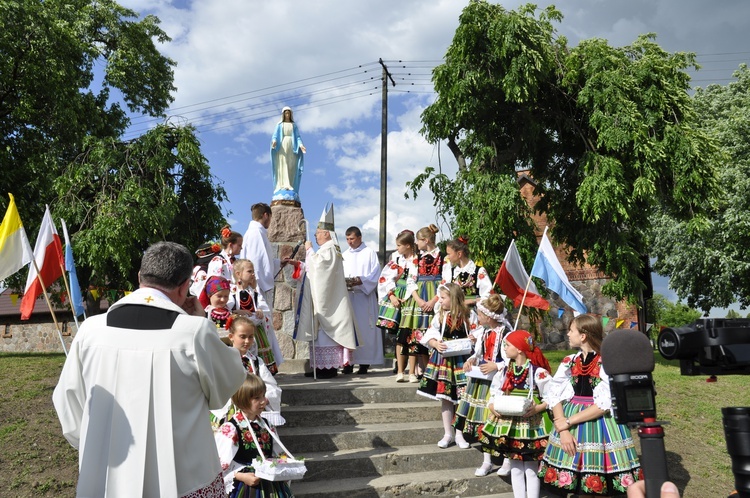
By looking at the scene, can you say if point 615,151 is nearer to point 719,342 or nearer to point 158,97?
point 719,342

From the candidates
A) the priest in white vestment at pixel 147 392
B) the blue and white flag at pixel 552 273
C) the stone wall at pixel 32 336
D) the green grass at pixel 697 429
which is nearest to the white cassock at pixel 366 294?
the blue and white flag at pixel 552 273

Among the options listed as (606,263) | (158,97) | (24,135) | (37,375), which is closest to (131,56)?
(158,97)

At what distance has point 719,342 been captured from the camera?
2268 mm

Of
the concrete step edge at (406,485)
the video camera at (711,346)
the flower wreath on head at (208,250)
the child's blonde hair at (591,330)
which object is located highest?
the flower wreath on head at (208,250)

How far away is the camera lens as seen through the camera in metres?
2.07

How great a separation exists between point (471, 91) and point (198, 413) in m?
11.0

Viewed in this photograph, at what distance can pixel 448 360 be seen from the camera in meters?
6.80

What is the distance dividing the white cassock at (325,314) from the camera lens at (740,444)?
6.55 metres

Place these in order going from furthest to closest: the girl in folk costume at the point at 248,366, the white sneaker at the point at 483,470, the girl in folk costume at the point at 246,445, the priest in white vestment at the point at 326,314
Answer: the priest in white vestment at the point at 326,314 < the white sneaker at the point at 483,470 < the girl in folk costume at the point at 248,366 < the girl in folk costume at the point at 246,445

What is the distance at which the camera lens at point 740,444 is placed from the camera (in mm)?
2072

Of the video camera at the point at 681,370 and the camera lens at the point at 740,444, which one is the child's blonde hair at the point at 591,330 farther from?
the camera lens at the point at 740,444

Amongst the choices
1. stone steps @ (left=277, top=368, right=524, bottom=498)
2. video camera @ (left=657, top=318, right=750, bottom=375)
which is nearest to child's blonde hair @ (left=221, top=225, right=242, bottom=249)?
stone steps @ (left=277, top=368, right=524, bottom=498)


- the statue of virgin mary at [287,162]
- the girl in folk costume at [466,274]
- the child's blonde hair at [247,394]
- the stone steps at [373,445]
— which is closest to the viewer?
the child's blonde hair at [247,394]

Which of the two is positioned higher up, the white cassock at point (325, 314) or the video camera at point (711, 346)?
the white cassock at point (325, 314)
